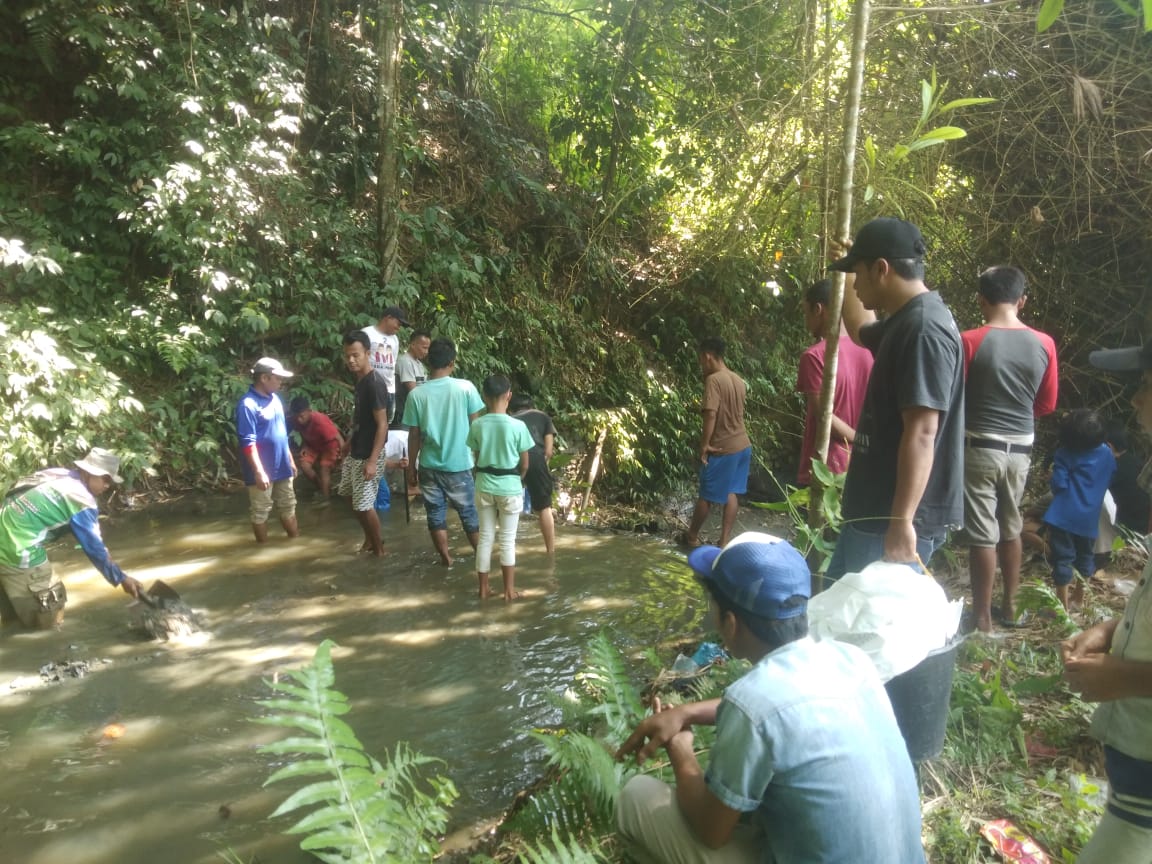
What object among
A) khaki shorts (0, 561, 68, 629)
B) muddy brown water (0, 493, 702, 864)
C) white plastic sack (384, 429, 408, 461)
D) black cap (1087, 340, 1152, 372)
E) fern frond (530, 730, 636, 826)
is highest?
black cap (1087, 340, 1152, 372)

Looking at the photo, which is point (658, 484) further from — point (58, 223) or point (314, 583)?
point (58, 223)

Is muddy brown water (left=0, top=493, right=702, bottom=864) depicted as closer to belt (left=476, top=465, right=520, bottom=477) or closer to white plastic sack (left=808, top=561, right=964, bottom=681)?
belt (left=476, top=465, right=520, bottom=477)

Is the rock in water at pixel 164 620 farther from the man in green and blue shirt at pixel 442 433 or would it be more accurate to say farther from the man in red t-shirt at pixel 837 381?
the man in red t-shirt at pixel 837 381

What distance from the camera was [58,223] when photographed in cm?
815

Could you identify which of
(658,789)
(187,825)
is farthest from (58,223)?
(658,789)

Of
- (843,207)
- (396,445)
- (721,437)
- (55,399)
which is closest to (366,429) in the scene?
(396,445)

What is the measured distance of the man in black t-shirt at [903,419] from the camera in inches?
107

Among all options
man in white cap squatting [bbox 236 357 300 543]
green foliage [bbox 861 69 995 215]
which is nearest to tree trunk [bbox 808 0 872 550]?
green foliage [bbox 861 69 995 215]

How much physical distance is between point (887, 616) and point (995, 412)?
2371 millimetres

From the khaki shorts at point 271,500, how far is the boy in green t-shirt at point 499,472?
7.14ft

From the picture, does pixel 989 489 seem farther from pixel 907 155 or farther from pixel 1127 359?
pixel 1127 359

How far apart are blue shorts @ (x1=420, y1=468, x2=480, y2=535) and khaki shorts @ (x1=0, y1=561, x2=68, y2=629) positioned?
2.68 metres

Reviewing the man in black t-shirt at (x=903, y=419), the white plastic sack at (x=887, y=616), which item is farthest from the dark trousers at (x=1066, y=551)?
the white plastic sack at (x=887, y=616)

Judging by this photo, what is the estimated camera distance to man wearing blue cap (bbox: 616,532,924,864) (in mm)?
1709
